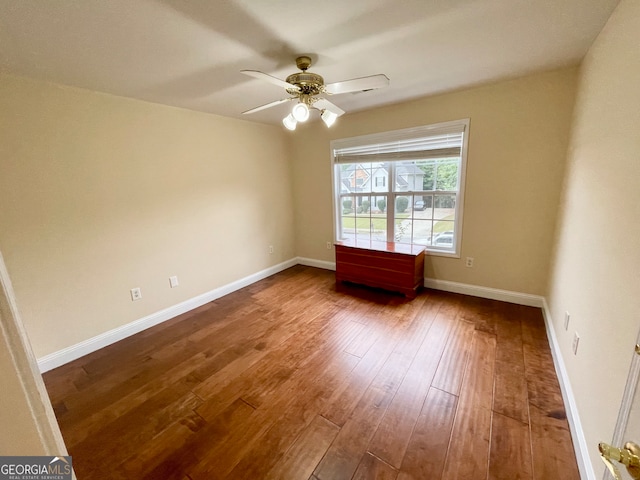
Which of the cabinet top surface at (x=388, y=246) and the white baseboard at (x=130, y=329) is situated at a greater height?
the cabinet top surface at (x=388, y=246)

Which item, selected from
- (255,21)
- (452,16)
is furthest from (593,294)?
(255,21)

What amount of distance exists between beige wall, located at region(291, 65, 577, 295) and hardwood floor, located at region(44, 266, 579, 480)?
1.55 ft

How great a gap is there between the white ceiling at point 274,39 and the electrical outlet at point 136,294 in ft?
5.94

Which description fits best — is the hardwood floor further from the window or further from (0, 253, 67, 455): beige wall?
(0, 253, 67, 455): beige wall

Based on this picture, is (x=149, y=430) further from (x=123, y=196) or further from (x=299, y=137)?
(x=299, y=137)

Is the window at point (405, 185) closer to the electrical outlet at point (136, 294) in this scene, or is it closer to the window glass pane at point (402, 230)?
the window glass pane at point (402, 230)

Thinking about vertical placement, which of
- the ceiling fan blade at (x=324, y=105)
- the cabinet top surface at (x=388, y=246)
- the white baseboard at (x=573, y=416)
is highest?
the ceiling fan blade at (x=324, y=105)

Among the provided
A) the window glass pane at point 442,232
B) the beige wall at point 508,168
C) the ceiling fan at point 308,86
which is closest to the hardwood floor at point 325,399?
the beige wall at point 508,168

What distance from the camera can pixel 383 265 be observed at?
10.5ft

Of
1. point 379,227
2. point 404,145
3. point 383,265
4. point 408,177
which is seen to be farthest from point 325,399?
point 404,145

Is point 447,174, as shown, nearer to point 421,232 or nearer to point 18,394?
point 421,232

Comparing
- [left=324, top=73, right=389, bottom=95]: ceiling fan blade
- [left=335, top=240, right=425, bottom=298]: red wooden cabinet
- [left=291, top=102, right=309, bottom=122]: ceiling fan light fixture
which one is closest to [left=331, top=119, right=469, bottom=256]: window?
[left=335, top=240, right=425, bottom=298]: red wooden cabinet

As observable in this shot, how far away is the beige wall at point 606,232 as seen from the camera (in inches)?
41.6

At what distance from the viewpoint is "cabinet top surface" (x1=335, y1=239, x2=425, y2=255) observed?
309 centimetres
